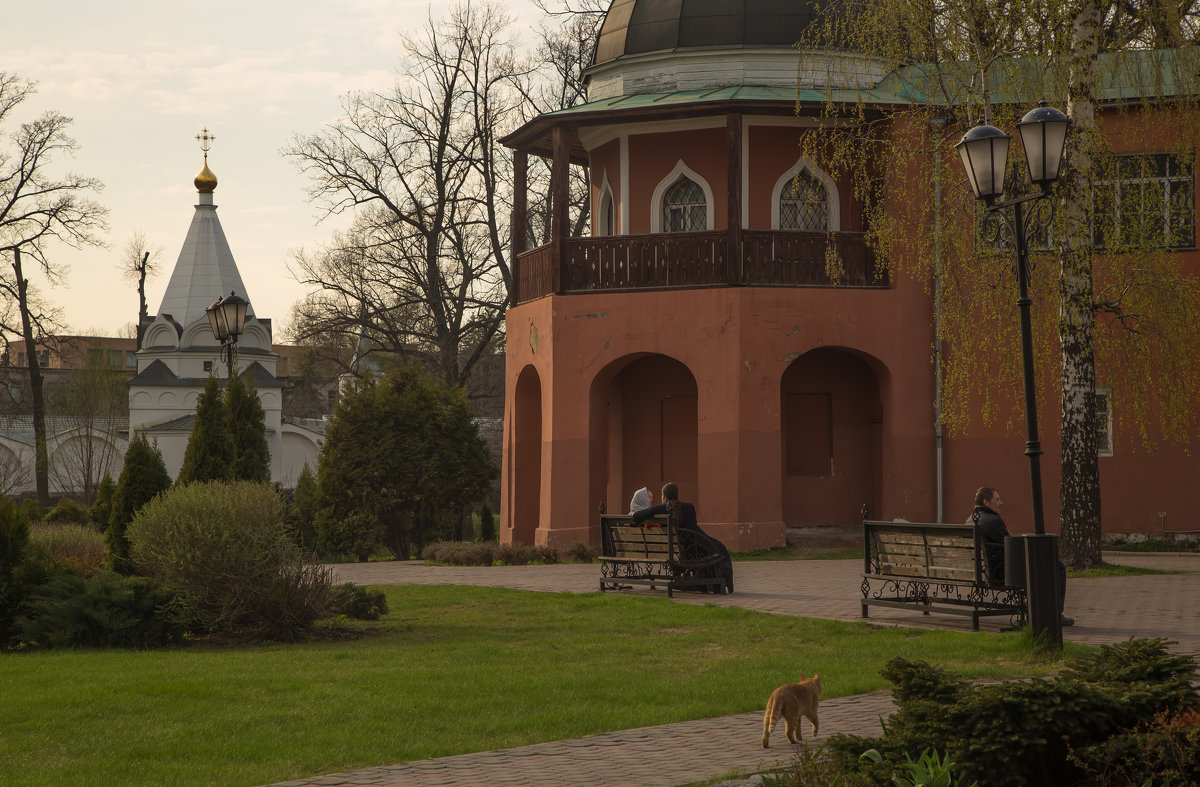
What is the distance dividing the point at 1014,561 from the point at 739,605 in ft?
12.3

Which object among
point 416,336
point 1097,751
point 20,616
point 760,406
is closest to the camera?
point 1097,751

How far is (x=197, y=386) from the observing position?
149 feet

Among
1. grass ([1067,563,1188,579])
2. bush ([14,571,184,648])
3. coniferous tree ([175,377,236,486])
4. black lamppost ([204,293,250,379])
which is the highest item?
Result: black lamppost ([204,293,250,379])

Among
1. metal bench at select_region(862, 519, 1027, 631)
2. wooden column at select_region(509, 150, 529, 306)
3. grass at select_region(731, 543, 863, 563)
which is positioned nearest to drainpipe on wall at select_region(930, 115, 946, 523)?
grass at select_region(731, 543, 863, 563)

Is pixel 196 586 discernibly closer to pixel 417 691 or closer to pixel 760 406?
pixel 417 691

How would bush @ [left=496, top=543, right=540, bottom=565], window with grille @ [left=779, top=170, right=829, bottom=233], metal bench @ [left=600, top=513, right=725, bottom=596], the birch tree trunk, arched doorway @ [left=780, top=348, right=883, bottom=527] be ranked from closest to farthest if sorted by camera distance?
metal bench @ [left=600, top=513, right=725, bottom=596]
the birch tree trunk
bush @ [left=496, top=543, right=540, bottom=565]
window with grille @ [left=779, top=170, right=829, bottom=233]
arched doorway @ [left=780, top=348, right=883, bottom=527]

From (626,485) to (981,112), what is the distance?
953 cm

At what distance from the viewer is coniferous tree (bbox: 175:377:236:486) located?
16.2 meters

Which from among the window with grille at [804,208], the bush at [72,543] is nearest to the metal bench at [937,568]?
the bush at [72,543]

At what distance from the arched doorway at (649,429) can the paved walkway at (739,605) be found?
453 cm

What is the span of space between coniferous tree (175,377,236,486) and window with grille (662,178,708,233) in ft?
30.8

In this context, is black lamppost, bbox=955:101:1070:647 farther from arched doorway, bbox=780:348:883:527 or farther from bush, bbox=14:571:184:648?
arched doorway, bbox=780:348:883:527

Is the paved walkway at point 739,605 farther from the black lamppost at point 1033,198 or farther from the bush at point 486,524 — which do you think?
the bush at point 486,524

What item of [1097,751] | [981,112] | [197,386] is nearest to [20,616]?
[1097,751]
